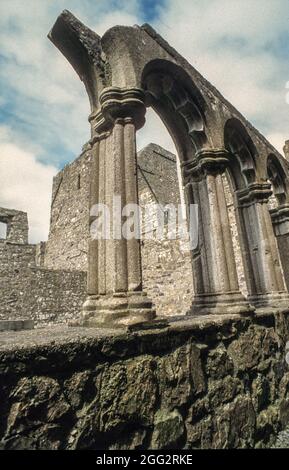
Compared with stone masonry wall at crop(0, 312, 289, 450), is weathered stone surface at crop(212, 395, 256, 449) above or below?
below

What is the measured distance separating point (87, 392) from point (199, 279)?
2.25m

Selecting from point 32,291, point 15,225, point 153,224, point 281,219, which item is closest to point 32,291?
point 32,291

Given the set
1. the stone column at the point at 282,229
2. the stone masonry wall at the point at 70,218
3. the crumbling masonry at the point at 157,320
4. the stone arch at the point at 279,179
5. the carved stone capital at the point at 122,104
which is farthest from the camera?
the stone masonry wall at the point at 70,218

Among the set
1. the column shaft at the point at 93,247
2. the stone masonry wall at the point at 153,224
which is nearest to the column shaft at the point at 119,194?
the column shaft at the point at 93,247

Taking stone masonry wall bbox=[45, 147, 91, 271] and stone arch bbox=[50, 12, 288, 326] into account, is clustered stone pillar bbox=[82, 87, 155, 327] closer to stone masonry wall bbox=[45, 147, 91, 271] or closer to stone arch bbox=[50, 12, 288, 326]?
stone arch bbox=[50, 12, 288, 326]

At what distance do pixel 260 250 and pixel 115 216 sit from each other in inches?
121

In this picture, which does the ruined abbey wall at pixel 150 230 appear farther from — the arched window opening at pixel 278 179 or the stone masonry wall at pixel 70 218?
the arched window opening at pixel 278 179

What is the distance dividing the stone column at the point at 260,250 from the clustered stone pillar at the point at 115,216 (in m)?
2.82

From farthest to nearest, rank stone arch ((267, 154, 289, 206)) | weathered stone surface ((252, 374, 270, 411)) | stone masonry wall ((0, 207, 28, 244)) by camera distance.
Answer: stone masonry wall ((0, 207, 28, 244)), stone arch ((267, 154, 289, 206)), weathered stone surface ((252, 374, 270, 411))

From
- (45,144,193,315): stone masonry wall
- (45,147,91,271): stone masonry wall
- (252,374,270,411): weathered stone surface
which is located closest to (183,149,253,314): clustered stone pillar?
(252,374,270,411): weathered stone surface

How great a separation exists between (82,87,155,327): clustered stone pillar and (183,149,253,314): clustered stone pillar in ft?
4.33

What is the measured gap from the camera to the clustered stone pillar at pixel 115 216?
2305 mm

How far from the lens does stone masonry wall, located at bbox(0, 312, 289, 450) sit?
1514 millimetres
